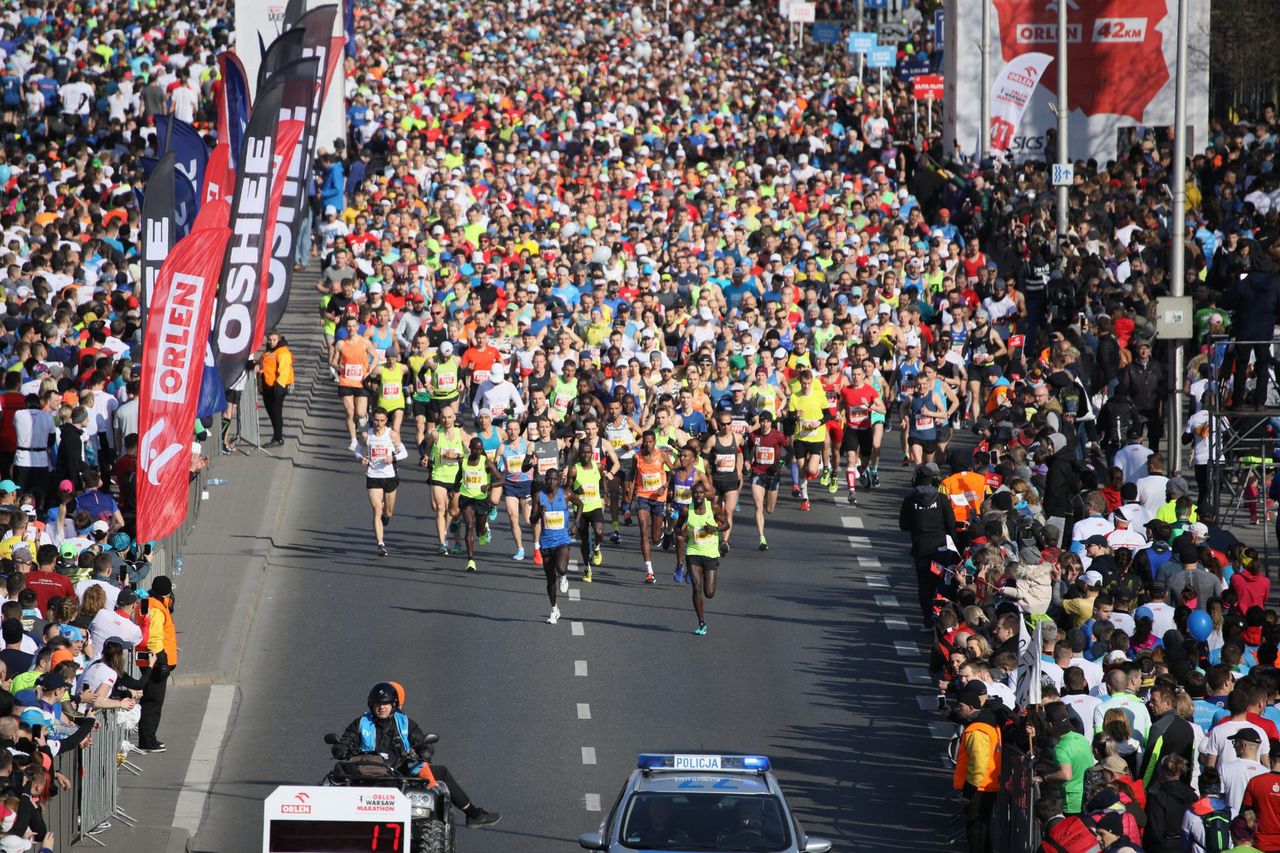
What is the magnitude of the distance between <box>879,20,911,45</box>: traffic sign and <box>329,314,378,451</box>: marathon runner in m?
32.3

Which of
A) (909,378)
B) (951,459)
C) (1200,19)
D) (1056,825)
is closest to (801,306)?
(909,378)

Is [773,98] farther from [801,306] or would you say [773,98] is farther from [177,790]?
[177,790]

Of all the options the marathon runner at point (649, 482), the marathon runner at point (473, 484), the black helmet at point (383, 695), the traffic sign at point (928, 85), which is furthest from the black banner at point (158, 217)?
the traffic sign at point (928, 85)

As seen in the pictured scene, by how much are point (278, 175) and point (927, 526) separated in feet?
32.2

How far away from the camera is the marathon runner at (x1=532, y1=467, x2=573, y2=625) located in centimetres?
2448

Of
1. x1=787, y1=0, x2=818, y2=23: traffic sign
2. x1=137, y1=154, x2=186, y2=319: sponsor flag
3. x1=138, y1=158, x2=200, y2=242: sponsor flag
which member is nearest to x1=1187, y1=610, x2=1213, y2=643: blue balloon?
x1=137, y1=154, x2=186, y2=319: sponsor flag

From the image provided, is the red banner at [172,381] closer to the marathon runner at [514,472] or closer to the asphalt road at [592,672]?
the asphalt road at [592,672]

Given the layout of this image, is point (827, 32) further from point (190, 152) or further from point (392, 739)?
point (392, 739)

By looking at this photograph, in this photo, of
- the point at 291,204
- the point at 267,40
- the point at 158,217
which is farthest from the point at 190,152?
the point at 267,40

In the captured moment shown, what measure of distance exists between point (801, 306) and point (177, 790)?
15755mm

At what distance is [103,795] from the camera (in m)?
18.6

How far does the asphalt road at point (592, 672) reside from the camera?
19703 mm

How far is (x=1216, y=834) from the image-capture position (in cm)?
1545

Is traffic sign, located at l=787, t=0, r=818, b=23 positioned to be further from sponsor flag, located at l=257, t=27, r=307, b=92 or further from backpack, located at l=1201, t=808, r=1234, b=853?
backpack, located at l=1201, t=808, r=1234, b=853
